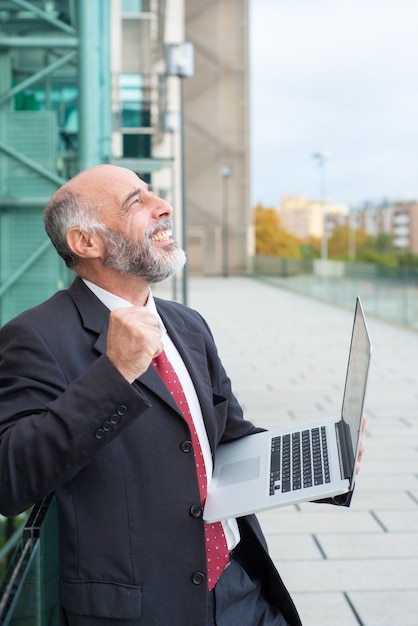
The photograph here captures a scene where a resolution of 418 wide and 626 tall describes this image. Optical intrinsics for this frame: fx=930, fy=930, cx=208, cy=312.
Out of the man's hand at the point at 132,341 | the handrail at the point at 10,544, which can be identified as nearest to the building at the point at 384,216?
the handrail at the point at 10,544

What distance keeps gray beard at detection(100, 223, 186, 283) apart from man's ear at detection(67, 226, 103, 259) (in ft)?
0.06

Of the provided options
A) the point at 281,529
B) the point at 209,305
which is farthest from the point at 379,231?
the point at 281,529

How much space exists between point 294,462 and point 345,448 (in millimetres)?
118

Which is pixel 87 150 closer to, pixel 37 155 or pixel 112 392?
pixel 37 155

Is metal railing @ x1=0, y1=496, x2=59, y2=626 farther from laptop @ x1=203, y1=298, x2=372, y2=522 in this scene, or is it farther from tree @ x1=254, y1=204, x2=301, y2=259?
tree @ x1=254, y1=204, x2=301, y2=259

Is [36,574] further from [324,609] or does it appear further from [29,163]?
[29,163]

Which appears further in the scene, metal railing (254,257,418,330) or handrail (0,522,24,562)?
metal railing (254,257,418,330)

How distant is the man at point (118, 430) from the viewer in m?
1.68

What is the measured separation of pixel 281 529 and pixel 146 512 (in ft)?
11.8

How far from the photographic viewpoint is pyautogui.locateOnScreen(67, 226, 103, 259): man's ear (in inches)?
78.2

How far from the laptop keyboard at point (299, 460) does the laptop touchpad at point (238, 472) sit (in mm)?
42

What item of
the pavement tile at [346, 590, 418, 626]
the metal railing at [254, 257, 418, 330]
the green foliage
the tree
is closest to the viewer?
the pavement tile at [346, 590, 418, 626]

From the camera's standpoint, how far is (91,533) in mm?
1854

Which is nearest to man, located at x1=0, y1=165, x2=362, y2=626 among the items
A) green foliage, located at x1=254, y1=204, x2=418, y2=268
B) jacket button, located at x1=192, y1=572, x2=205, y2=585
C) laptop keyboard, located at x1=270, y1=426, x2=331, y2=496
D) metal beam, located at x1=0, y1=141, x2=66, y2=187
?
jacket button, located at x1=192, y1=572, x2=205, y2=585
